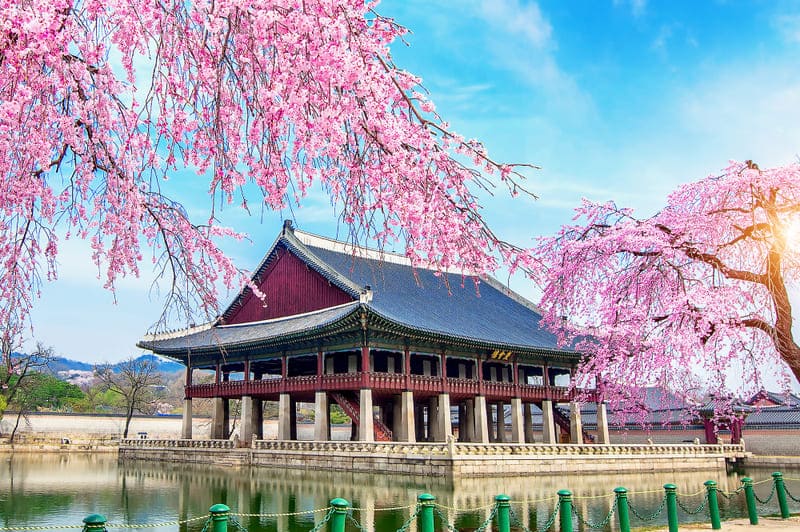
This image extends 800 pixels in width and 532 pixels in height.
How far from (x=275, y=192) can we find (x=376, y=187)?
993 millimetres

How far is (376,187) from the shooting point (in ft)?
21.4

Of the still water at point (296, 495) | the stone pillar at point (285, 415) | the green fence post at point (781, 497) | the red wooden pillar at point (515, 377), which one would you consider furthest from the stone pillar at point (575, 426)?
the green fence post at point (781, 497)

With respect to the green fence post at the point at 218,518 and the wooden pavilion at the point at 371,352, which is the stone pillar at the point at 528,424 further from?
the green fence post at the point at 218,518

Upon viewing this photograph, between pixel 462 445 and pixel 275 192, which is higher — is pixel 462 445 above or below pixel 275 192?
below

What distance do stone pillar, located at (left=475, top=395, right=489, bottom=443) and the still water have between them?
6976mm

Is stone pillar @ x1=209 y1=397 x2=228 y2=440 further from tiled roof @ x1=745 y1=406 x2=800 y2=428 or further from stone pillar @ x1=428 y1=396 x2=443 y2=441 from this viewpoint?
tiled roof @ x1=745 y1=406 x2=800 y2=428

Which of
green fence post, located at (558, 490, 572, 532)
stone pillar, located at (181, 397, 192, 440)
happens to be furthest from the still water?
stone pillar, located at (181, 397, 192, 440)

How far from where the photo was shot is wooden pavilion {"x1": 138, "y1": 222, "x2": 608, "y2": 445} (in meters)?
33.1

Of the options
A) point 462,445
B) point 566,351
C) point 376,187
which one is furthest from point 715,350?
point 566,351

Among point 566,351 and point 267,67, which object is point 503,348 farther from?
point 267,67

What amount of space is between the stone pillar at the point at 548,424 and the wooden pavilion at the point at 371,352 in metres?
0.06

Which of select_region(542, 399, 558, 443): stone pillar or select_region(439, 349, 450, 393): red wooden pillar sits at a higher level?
select_region(439, 349, 450, 393): red wooden pillar

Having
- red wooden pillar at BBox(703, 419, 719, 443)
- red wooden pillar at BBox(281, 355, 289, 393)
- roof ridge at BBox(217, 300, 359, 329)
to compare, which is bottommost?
red wooden pillar at BBox(703, 419, 719, 443)

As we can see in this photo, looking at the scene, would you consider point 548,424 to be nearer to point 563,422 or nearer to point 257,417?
point 563,422
